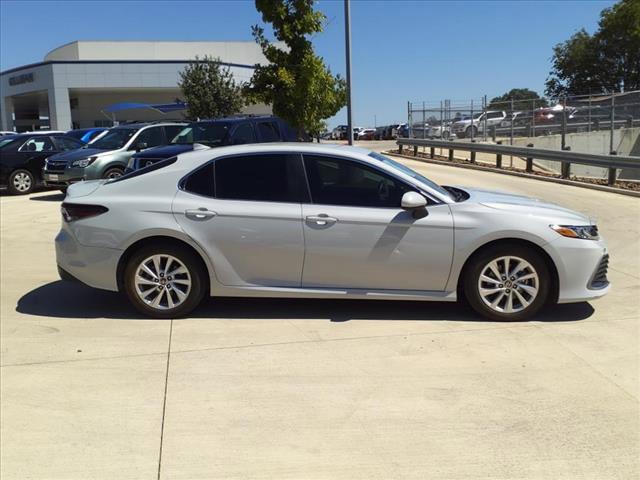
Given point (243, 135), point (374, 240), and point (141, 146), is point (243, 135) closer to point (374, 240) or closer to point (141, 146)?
point (141, 146)

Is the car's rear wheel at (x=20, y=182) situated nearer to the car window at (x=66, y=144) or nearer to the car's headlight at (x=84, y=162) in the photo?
the car window at (x=66, y=144)

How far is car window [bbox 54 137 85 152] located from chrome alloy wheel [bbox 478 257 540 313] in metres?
A: 14.4

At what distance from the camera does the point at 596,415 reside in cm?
380

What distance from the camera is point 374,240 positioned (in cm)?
535

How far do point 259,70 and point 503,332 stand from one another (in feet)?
44.1

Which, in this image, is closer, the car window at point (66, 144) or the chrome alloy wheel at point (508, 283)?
the chrome alloy wheel at point (508, 283)

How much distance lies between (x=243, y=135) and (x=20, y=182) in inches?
273

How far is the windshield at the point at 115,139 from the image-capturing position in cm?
1541

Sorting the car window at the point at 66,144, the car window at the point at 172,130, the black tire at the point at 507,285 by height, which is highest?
the car window at the point at 172,130

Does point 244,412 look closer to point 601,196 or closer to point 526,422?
point 526,422

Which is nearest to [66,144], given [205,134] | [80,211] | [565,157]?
[205,134]

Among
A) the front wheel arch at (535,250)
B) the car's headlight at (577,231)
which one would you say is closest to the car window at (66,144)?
the front wheel arch at (535,250)

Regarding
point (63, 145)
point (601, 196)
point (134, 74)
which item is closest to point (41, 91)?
point (134, 74)

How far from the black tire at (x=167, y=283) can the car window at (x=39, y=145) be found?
12.8m
